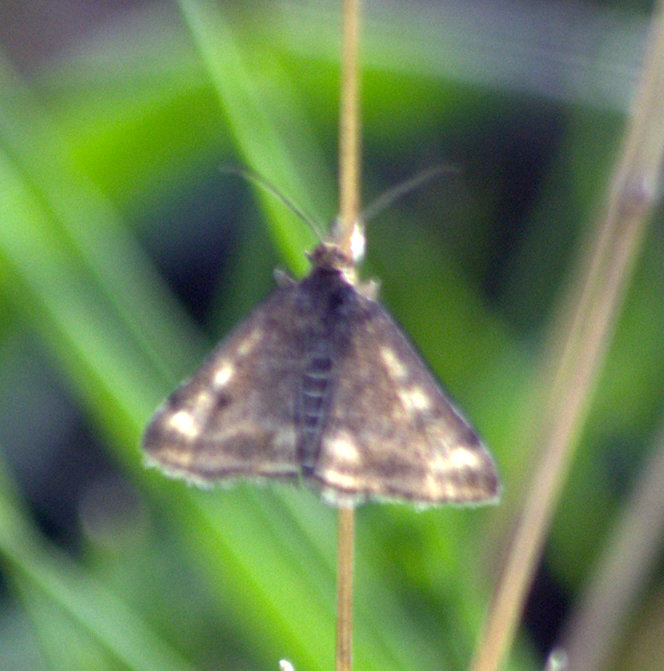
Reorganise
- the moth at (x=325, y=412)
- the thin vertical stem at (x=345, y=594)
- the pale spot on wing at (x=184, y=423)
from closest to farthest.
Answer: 1. the thin vertical stem at (x=345, y=594)
2. the moth at (x=325, y=412)
3. the pale spot on wing at (x=184, y=423)

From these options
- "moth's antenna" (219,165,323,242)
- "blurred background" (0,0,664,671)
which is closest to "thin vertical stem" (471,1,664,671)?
"blurred background" (0,0,664,671)

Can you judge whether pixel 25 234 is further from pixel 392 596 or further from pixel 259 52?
pixel 392 596

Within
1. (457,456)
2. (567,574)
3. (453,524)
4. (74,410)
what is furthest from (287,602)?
(74,410)

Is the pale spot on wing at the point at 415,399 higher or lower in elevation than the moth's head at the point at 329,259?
lower

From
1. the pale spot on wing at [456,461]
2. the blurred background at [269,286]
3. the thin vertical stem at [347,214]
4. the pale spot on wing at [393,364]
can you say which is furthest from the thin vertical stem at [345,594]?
the blurred background at [269,286]

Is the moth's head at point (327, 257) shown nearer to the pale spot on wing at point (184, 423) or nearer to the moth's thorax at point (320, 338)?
the moth's thorax at point (320, 338)

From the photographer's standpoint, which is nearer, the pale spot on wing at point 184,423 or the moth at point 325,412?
the moth at point 325,412

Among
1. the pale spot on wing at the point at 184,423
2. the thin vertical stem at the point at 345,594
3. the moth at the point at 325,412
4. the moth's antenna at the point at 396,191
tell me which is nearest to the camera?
the thin vertical stem at the point at 345,594
